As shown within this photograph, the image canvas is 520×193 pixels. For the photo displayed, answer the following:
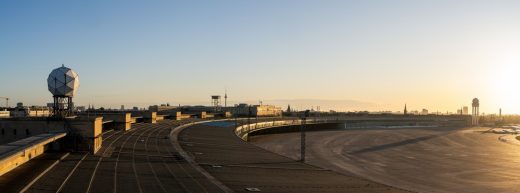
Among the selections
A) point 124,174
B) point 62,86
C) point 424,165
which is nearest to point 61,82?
point 62,86

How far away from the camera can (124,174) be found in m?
32.2

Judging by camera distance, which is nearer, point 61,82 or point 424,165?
point 61,82

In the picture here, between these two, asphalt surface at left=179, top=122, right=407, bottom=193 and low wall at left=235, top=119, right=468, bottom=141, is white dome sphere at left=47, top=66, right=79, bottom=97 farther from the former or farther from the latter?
low wall at left=235, top=119, right=468, bottom=141

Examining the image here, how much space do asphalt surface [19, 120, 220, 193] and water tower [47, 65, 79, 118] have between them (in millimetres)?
8697

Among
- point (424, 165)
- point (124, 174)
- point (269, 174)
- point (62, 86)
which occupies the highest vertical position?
point (62, 86)

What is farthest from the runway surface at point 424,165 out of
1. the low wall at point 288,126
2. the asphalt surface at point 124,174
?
the low wall at point 288,126

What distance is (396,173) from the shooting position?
5062cm

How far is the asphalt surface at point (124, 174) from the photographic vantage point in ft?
89.7

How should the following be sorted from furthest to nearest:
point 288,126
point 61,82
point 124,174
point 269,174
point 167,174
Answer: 1. point 288,126
2. point 61,82
3. point 269,174
4. point 167,174
5. point 124,174

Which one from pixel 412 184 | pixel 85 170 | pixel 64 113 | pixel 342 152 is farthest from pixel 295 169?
pixel 342 152

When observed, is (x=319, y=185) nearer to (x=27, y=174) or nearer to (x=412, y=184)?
(x=412, y=184)

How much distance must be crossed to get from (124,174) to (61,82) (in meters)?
23.1

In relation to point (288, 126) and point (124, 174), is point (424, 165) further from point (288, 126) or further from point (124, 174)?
point (288, 126)

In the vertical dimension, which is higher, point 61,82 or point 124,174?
point 61,82
